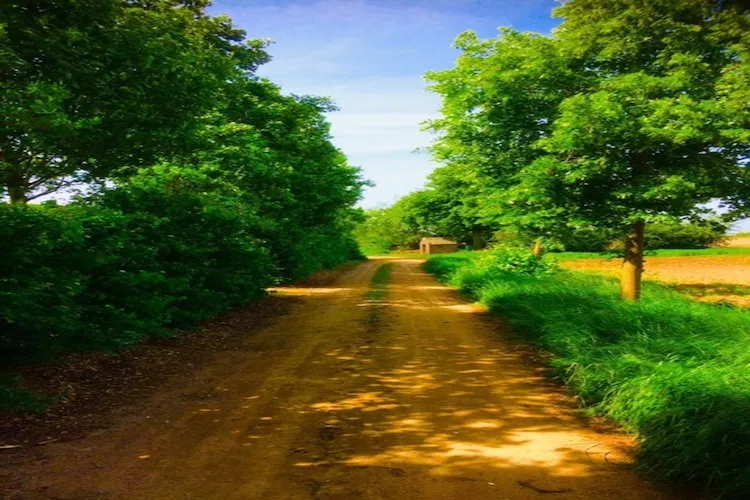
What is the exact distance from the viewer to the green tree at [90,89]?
6.27m

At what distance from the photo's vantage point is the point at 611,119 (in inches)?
431

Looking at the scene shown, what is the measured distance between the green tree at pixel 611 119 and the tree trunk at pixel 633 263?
0.03 meters

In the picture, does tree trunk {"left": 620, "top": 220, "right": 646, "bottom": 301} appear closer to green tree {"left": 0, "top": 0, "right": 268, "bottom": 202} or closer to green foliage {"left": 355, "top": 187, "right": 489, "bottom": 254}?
green tree {"left": 0, "top": 0, "right": 268, "bottom": 202}

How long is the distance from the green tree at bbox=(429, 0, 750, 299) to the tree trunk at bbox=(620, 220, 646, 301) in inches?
1.2

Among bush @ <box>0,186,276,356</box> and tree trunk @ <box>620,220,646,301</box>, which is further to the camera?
tree trunk @ <box>620,220,646,301</box>

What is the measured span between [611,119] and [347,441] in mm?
9292

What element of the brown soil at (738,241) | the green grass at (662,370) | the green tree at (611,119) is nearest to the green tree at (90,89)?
the green grass at (662,370)

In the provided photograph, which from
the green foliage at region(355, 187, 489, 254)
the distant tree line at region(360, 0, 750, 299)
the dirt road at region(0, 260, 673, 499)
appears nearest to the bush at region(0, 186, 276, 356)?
the dirt road at region(0, 260, 673, 499)

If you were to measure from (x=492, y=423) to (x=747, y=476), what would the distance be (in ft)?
6.79

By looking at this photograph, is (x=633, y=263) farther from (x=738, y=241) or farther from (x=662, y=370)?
(x=738, y=241)

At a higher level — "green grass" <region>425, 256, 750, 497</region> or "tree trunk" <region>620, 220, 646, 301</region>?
"tree trunk" <region>620, 220, 646, 301</region>

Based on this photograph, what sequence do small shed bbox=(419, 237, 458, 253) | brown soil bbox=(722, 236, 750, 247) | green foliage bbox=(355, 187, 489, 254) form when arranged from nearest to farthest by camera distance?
brown soil bbox=(722, 236, 750, 247), green foliage bbox=(355, 187, 489, 254), small shed bbox=(419, 237, 458, 253)

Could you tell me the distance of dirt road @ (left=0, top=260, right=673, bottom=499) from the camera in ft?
12.3

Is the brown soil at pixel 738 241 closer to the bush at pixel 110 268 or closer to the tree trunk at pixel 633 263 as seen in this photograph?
the tree trunk at pixel 633 263
